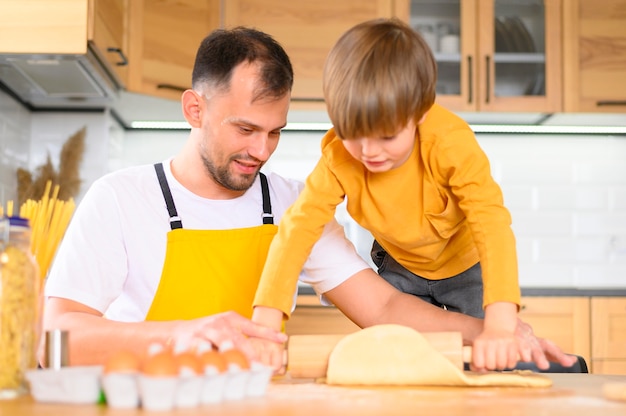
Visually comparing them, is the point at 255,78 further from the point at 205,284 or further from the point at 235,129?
the point at 205,284

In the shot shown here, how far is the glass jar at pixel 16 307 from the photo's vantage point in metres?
0.93

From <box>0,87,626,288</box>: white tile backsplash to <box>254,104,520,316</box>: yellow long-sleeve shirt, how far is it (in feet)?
6.24

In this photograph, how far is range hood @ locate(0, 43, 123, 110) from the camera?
262 cm

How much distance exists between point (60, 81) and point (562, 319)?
2.06 metres

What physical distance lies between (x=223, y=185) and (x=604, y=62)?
7.58 feet

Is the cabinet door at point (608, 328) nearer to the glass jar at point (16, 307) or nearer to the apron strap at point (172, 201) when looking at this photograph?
the apron strap at point (172, 201)

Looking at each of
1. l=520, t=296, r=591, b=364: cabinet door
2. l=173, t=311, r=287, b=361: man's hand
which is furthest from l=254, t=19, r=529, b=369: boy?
l=520, t=296, r=591, b=364: cabinet door

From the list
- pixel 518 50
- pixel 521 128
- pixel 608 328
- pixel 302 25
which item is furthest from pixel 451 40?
pixel 608 328

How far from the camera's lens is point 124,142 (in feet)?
11.9

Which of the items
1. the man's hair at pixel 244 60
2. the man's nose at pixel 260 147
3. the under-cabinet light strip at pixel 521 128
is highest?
the under-cabinet light strip at pixel 521 128

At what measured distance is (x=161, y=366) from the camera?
82 cm

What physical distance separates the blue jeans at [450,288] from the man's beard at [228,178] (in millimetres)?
430

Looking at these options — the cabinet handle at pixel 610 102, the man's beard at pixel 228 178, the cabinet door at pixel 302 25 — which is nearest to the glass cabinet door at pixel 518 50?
the cabinet handle at pixel 610 102

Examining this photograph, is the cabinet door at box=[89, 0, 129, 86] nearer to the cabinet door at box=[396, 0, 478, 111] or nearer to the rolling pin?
the cabinet door at box=[396, 0, 478, 111]
